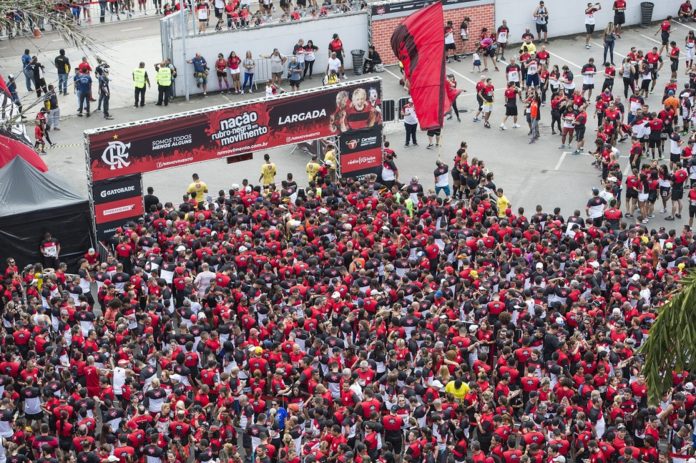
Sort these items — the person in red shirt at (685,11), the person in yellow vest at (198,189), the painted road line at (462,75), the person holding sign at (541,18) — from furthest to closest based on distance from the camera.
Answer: the person in red shirt at (685,11) < the person holding sign at (541,18) < the painted road line at (462,75) < the person in yellow vest at (198,189)

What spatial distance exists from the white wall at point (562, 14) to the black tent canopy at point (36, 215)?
20054 millimetres

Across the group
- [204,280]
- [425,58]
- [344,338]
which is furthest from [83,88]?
[344,338]

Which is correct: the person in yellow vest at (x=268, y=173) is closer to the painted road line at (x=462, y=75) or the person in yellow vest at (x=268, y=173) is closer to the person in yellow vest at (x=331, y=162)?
the person in yellow vest at (x=331, y=162)

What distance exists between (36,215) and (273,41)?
581 inches

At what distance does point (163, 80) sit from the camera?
38781mm

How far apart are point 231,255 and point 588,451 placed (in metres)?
9.25

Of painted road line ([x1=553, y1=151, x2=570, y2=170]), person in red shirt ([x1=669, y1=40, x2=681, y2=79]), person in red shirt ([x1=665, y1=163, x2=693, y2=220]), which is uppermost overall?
person in red shirt ([x1=669, y1=40, x2=681, y2=79])

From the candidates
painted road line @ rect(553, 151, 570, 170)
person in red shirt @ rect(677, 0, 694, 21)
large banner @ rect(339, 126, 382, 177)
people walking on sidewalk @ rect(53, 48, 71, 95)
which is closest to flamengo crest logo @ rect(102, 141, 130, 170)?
large banner @ rect(339, 126, 382, 177)

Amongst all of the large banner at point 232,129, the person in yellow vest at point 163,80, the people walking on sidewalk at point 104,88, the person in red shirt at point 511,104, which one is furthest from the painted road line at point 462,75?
the people walking on sidewalk at point 104,88

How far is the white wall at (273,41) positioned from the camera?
39.8 meters

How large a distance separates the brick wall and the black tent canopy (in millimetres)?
16351

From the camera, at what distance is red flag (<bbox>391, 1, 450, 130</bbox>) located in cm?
3116

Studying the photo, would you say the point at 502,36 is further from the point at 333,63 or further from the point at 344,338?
the point at 344,338

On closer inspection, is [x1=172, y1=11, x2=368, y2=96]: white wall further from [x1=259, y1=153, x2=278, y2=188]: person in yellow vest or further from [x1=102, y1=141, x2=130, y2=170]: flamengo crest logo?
[x1=102, y1=141, x2=130, y2=170]: flamengo crest logo
